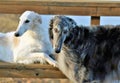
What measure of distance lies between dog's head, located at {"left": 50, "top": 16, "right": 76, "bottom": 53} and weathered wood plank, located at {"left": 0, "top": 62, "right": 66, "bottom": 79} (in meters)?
0.34

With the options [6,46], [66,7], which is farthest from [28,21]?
[6,46]

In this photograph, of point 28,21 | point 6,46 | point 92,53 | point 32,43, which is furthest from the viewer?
point 6,46

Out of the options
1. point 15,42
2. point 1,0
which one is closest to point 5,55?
point 15,42

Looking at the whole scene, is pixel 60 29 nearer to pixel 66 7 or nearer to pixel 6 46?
pixel 66 7

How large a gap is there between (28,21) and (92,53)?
789 mm

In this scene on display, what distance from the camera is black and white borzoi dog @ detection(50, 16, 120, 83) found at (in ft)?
7.79

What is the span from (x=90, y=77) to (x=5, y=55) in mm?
1343

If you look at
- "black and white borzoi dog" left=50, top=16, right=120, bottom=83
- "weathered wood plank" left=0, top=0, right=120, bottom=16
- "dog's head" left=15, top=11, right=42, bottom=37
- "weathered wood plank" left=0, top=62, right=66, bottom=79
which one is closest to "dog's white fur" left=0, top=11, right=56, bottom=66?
"dog's head" left=15, top=11, right=42, bottom=37

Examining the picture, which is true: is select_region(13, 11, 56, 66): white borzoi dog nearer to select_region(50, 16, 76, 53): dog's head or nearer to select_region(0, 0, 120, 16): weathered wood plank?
select_region(0, 0, 120, 16): weathered wood plank

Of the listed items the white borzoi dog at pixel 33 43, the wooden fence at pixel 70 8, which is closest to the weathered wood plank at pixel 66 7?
the wooden fence at pixel 70 8

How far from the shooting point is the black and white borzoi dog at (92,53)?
237 centimetres

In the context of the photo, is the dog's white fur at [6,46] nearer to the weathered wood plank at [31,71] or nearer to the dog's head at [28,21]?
the dog's head at [28,21]

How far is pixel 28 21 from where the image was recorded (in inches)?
118

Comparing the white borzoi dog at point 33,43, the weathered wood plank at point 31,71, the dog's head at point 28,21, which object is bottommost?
the weathered wood plank at point 31,71
